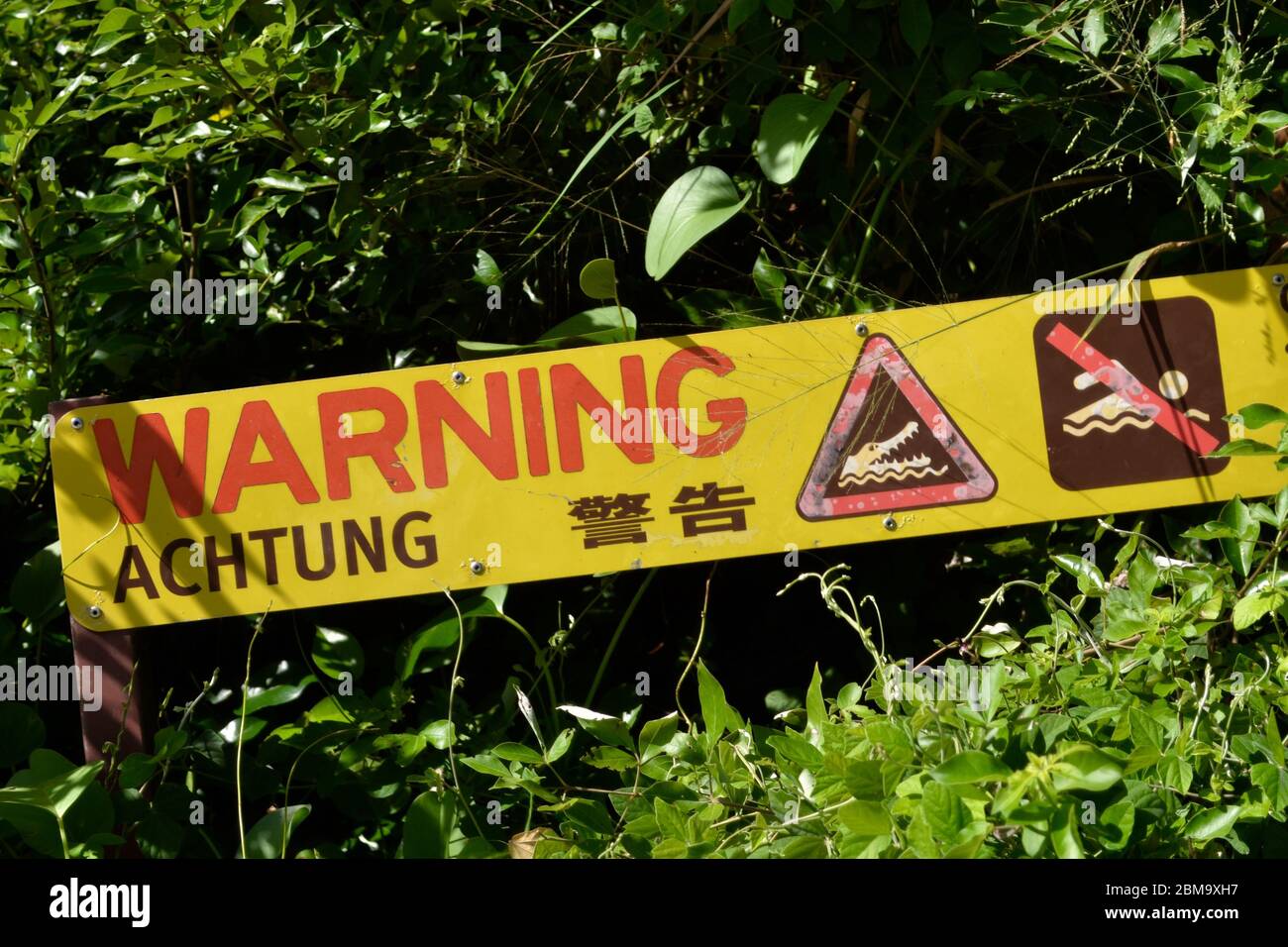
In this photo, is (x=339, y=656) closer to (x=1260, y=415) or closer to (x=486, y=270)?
(x=486, y=270)

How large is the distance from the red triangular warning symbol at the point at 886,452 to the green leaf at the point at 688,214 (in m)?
0.20

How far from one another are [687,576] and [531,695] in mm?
230

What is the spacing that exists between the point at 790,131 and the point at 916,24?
6.5 inches

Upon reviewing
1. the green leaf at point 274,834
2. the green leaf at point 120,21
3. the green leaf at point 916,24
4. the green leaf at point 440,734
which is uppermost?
the green leaf at point 120,21

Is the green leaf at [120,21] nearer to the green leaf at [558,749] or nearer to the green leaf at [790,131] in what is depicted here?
the green leaf at [790,131]

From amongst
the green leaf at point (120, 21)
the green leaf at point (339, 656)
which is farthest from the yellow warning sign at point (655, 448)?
the green leaf at point (120, 21)

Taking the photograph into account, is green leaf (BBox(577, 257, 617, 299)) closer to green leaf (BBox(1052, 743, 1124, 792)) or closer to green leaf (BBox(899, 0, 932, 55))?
green leaf (BBox(899, 0, 932, 55))

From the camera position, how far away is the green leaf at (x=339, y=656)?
1209mm

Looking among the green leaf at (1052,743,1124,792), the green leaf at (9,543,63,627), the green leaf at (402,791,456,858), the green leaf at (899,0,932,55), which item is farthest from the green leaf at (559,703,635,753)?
the green leaf at (899,0,932,55)

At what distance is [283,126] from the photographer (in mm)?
1227

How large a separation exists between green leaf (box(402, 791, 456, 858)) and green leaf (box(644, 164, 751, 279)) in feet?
1.72

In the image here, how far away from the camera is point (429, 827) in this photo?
950mm
